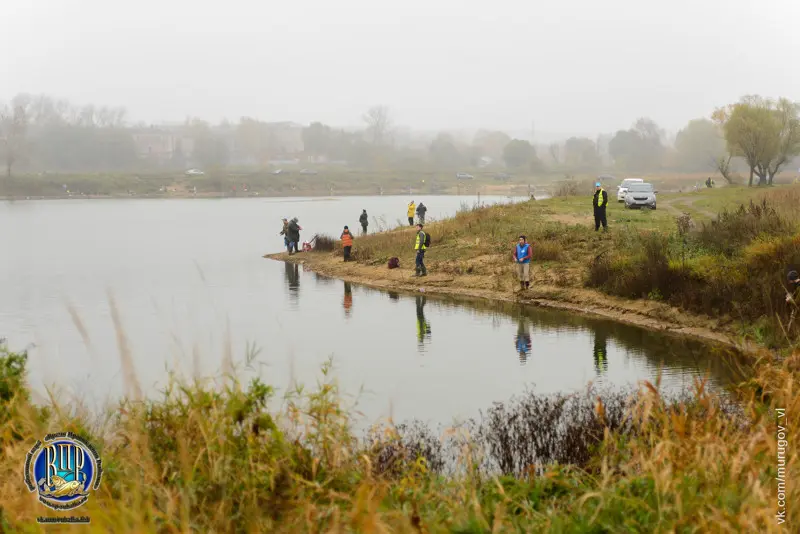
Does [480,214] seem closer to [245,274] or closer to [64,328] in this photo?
[245,274]

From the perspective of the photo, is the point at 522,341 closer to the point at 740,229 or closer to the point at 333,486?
the point at 740,229

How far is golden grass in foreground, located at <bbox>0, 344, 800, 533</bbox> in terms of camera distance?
6.87 meters

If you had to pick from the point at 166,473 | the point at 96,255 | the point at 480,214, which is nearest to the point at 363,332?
the point at 166,473

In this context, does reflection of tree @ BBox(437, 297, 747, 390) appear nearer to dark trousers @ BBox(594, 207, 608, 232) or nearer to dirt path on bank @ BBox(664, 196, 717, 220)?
dark trousers @ BBox(594, 207, 608, 232)

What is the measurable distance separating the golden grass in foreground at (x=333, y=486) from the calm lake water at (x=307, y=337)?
2.46 ft

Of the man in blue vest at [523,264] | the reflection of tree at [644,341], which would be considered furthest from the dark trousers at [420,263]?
the man in blue vest at [523,264]

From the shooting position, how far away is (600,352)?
21.6m

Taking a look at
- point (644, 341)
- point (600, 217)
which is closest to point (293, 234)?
point (600, 217)

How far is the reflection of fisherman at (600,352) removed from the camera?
19770mm

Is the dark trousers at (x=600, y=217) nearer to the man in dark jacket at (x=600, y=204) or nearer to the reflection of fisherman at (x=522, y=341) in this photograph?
the man in dark jacket at (x=600, y=204)

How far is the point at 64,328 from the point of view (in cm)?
2628

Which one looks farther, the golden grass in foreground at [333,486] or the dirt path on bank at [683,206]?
the dirt path on bank at [683,206]
